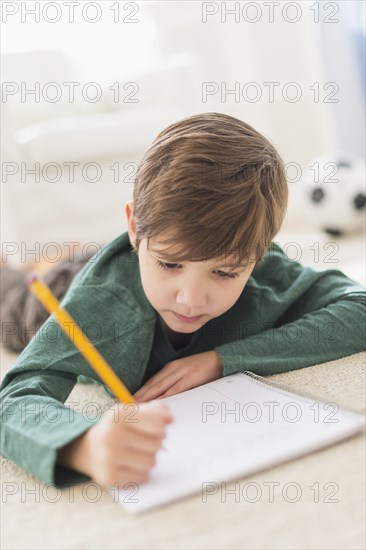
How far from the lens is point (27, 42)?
10.9 ft

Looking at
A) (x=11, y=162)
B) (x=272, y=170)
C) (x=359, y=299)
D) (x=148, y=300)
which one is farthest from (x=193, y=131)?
(x=11, y=162)

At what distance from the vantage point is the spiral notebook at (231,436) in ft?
2.07

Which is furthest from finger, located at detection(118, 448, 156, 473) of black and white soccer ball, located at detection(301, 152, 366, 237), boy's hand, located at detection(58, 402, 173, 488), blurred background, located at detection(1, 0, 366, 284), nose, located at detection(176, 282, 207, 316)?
black and white soccer ball, located at detection(301, 152, 366, 237)

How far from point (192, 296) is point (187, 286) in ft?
0.05

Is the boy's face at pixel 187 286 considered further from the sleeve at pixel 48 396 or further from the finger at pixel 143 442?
the finger at pixel 143 442

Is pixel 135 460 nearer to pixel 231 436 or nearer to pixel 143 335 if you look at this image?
pixel 231 436

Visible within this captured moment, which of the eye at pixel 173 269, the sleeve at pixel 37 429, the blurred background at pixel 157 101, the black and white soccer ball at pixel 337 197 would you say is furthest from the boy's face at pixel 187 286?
the black and white soccer ball at pixel 337 197

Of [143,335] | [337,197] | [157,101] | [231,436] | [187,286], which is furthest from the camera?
[157,101]

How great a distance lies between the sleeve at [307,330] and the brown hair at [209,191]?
0.44 feet

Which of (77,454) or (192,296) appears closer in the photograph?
(77,454)

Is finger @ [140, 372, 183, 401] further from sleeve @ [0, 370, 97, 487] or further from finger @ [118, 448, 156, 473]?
finger @ [118, 448, 156, 473]

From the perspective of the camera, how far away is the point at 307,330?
96cm

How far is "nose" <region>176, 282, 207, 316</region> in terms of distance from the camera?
80cm

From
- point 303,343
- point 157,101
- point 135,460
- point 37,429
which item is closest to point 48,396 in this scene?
point 37,429
